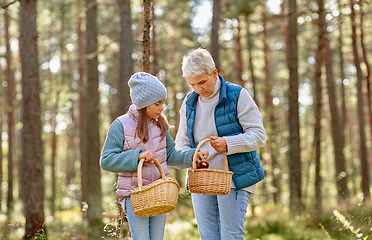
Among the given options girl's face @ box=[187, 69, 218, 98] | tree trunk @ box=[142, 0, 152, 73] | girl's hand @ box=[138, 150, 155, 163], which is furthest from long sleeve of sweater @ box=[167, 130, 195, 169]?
tree trunk @ box=[142, 0, 152, 73]

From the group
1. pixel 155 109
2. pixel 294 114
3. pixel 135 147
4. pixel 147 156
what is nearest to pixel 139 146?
pixel 135 147

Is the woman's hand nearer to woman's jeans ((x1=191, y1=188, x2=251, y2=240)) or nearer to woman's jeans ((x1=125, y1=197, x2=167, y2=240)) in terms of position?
woman's jeans ((x1=191, y1=188, x2=251, y2=240))

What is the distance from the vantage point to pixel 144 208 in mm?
2643

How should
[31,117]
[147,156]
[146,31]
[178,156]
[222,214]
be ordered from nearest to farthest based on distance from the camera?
[147,156], [222,214], [178,156], [146,31], [31,117]

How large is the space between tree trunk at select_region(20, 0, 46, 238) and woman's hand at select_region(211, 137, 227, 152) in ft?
15.4

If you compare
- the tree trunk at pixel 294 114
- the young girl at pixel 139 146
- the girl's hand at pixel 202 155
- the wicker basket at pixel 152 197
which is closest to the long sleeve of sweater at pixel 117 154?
the young girl at pixel 139 146

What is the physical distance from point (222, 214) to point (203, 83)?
1.14 metres

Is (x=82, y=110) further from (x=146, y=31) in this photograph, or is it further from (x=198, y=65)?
(x=198, y=65)

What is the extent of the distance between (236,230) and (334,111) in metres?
10.6

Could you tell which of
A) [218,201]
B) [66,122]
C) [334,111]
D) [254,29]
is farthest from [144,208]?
[66,122]

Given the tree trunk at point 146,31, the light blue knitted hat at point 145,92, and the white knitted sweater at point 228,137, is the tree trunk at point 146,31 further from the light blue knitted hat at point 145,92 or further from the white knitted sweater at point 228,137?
the light blue knitted hat at point 145,92

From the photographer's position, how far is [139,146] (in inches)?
118

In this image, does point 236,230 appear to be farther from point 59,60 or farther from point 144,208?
point 59,60

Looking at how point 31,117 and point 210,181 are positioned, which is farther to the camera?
point 31,117
